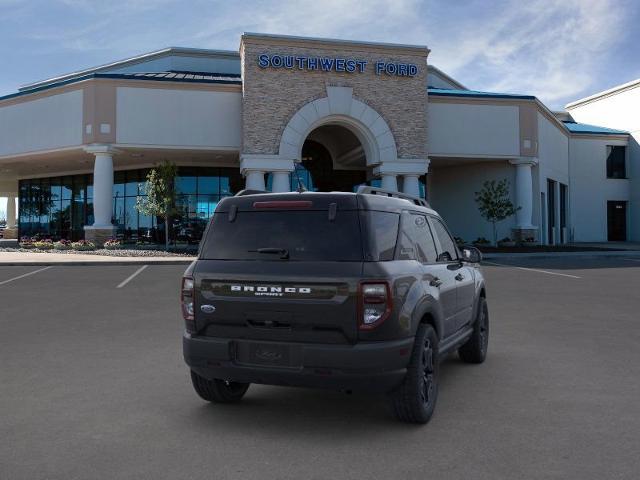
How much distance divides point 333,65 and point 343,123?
2.89 metres

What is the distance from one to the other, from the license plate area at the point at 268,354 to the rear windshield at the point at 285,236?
0.66m

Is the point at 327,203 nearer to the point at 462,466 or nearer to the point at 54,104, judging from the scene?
the point at 462,466

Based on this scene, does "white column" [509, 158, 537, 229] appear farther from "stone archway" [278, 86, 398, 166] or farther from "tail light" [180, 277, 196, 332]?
"tail light" [180, 277, 196, 332]

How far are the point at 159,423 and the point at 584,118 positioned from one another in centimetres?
5116

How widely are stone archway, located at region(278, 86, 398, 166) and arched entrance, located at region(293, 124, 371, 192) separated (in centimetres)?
497

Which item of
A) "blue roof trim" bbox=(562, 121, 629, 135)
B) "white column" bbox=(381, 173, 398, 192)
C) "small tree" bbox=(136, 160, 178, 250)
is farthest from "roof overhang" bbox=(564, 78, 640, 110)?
"small tree" bbox=(136, 160, 178, 250)

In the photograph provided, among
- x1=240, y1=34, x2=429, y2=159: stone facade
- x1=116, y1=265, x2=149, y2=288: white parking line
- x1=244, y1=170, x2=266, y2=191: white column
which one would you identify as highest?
x1=240, y1=34, x2=429, y2=159: stone facade

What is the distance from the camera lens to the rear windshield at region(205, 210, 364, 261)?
4.44 metres

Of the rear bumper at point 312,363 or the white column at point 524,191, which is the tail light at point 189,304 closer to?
the rear bumper at point 312,363

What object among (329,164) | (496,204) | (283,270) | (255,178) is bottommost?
(283,270)

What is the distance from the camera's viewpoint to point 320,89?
28.2m

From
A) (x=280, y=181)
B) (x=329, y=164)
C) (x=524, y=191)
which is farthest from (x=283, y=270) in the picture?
(x=329, y=164)

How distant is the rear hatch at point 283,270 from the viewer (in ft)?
14.0

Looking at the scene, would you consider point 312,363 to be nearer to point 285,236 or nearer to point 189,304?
point 285,236
